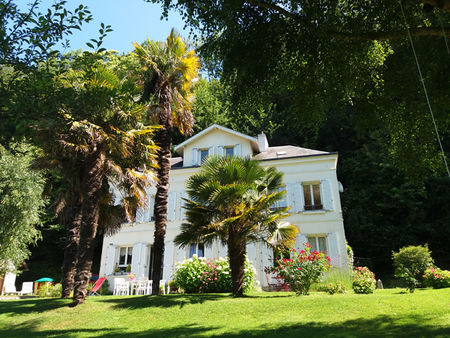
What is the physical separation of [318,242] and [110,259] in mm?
13041

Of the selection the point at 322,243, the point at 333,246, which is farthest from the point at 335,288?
the point at 322,243

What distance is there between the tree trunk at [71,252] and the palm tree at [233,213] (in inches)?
172

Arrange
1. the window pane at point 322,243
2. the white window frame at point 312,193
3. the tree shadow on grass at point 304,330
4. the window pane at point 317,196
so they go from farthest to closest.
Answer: the window pane at point 317,196
the white window frame at point 312,193
the window pane at point 322,243
the tree shadow on grass at point 304,330

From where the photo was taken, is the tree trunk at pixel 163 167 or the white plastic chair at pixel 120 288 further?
the white plastic chair at pixel 120 288

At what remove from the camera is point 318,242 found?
61.5ft

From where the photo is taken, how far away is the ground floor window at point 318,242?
18562mm

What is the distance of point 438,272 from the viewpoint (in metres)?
12.8

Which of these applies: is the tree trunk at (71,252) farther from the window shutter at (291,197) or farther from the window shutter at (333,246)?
the window shutter at (333,246)

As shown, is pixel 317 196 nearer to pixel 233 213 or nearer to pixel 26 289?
pixel 233 213

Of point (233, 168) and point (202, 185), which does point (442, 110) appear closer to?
point (233, 168)

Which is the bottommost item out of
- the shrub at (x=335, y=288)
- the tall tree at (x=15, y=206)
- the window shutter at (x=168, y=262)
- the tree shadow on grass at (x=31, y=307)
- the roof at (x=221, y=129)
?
the tree shadow on grass at (x=31, y=307)

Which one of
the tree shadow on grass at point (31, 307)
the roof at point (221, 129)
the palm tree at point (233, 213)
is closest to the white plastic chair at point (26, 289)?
the tree shadow on grass at point (31, 307)

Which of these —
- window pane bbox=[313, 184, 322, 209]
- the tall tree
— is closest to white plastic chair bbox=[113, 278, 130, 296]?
the tall tree

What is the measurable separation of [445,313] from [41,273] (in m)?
32.2
